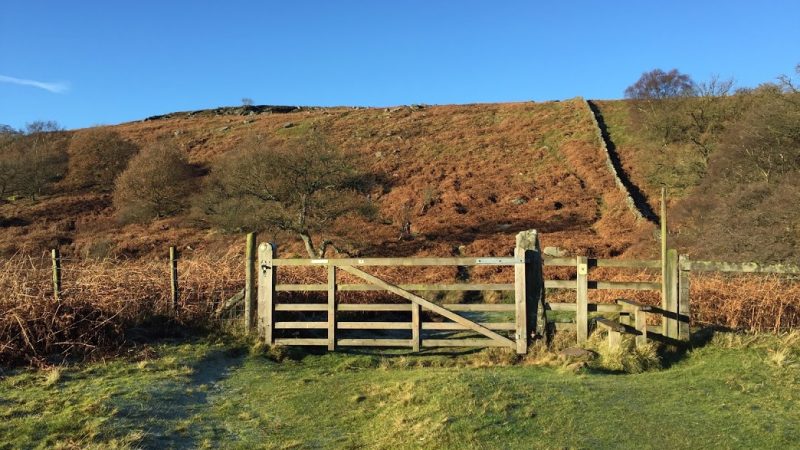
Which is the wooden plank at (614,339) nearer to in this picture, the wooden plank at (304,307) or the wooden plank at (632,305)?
the wooden plank at (632,305)

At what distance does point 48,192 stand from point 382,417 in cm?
4311

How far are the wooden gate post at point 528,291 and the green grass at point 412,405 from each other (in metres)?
0.87

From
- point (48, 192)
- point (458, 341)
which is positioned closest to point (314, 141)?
point (458, 341)

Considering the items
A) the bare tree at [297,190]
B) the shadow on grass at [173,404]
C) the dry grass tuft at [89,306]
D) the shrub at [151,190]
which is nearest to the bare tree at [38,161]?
the shrub at [151,190]

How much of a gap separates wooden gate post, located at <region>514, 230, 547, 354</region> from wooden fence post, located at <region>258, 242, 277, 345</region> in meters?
3.82

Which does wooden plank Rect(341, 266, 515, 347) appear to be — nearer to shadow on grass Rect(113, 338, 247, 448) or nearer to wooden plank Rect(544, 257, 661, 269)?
wooden plank Rect(544, 257, 661, 269)

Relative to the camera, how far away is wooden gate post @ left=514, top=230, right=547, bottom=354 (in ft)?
28.4

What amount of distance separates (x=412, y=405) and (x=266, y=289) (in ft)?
13.9

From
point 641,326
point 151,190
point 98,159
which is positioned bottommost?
point 641,326

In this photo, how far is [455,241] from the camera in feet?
85.1

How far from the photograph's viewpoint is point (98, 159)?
4400cm

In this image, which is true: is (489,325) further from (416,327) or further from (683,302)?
(683,302)

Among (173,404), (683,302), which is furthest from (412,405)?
(683,302)

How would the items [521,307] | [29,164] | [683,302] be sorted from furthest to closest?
[29,164] → [521,307] → [683,302]
